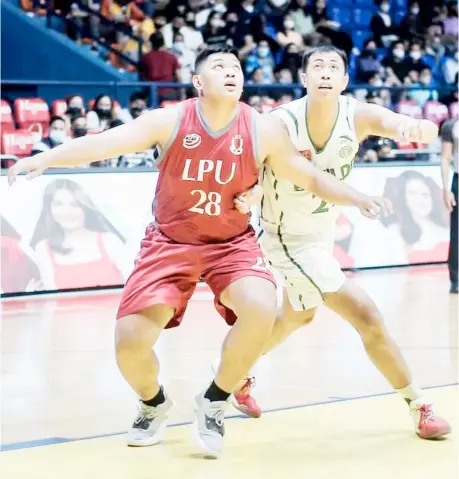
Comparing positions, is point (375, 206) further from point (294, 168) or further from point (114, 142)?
point (114, 142)

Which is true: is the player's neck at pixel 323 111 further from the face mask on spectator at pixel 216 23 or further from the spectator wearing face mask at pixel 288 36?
the spectator wearing face mask at pixel 288 36

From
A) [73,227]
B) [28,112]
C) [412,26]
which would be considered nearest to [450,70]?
[412,26]

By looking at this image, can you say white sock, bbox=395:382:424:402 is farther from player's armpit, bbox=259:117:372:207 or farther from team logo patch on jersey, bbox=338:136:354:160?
team logo patch on jersey, bbox=338:136:354:160

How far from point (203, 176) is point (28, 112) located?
7.18 metres

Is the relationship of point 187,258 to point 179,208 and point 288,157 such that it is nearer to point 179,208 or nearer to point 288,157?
point 179,208

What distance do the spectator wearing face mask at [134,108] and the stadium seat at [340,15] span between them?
21.0 feet

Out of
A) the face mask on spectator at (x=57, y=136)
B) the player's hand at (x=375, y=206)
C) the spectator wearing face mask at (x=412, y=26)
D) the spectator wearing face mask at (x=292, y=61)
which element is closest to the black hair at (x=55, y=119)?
the face mask on spectator at (x=57, y=136)

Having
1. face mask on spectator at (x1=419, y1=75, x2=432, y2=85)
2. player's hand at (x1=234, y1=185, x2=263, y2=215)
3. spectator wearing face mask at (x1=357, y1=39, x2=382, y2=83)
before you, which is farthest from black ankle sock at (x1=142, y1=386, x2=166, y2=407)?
face mask on spectator at (x1=419, y1=75, x2=432, y2=85)

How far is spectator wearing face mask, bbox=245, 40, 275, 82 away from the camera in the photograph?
14836 mm

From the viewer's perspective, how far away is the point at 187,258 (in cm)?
466

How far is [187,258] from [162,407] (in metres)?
0.69

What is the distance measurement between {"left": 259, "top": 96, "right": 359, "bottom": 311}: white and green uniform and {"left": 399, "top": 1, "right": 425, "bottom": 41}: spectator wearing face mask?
1346cm

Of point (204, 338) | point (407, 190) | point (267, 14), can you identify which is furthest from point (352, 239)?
point (267, 14)

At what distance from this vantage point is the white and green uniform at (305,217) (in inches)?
197
